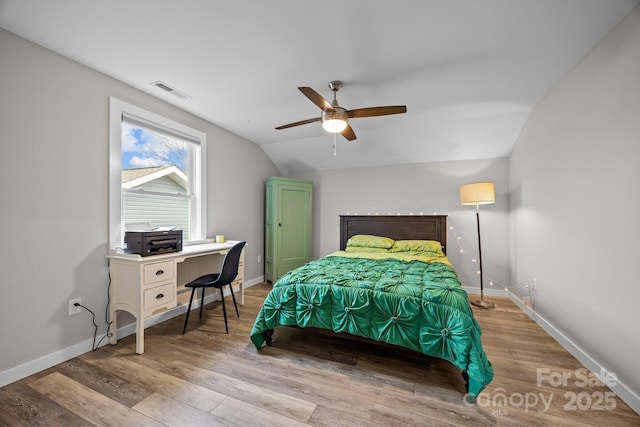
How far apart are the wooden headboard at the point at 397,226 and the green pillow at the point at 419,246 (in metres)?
0.22

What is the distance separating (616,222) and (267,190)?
4089mm

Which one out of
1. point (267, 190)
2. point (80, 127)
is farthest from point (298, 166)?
point (80, 127)

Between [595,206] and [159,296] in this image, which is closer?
[595,206]

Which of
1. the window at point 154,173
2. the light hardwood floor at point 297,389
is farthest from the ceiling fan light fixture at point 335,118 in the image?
the light hardwood floor at point 297,389

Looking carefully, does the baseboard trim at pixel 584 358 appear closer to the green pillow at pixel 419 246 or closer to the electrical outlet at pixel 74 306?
the green pillow at pixel 419 246

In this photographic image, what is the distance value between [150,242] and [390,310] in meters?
2.16

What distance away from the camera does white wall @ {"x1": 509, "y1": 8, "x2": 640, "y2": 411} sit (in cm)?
163

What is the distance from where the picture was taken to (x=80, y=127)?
2199 mm

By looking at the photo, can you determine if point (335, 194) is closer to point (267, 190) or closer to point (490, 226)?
point (267, 190)

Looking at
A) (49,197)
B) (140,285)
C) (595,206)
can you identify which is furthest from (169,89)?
(595,206)

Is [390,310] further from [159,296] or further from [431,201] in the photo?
[431,201]

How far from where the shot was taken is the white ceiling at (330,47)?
1.60 metres

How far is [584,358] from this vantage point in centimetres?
203

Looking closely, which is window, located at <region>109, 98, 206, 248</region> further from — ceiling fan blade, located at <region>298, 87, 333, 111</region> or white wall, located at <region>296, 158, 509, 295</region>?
white wall, located at <region>296, 158, 509, 295</region>
